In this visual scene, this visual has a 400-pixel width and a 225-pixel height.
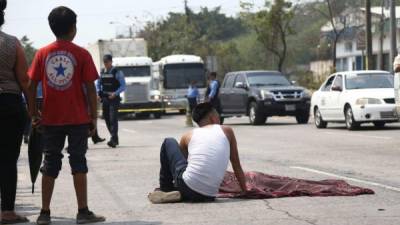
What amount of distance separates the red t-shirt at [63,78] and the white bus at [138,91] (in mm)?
33859

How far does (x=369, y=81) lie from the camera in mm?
24344

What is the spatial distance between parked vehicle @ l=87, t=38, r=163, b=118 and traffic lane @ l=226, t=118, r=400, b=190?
17729mm

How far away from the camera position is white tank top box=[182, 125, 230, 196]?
366 inches

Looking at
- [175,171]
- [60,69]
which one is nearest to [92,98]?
[60,69]

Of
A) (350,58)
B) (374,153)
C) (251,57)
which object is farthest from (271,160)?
(251,57)

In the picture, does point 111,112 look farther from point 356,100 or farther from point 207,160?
point 207,160

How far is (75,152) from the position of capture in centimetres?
829

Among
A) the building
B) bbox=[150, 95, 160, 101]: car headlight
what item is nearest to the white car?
bbox=[150, 95, 160, 101]: car headlight

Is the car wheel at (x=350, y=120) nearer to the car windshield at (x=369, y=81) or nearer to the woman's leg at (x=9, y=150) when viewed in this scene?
the car windshield at (x=369, y=81)

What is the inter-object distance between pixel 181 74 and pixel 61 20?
3741 cm

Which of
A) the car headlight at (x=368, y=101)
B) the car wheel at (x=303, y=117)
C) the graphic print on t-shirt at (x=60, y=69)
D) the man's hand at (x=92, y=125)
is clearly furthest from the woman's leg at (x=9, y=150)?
the car wheel at (x=303, y=117)

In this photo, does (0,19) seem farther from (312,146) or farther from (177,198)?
(312,146)

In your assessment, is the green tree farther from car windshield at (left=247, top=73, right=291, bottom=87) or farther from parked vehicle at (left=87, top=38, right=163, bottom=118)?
car windshield at (left=247, top=73, right=291, bottom=87)

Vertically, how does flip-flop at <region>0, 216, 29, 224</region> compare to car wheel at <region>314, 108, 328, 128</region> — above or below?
above
